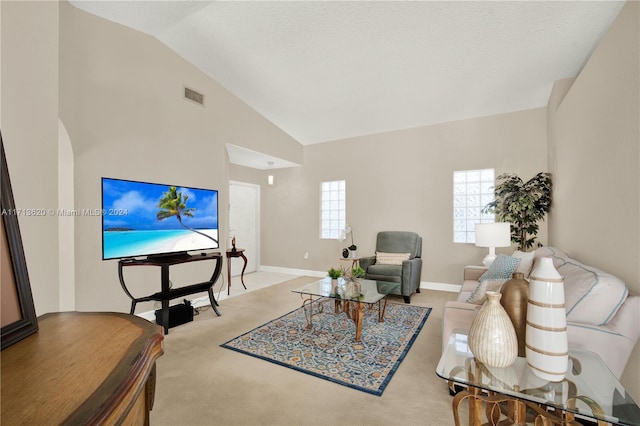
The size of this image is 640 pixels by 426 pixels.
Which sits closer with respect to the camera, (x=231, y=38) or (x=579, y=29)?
(x=579, y=29)

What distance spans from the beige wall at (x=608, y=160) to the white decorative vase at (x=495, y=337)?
951mm

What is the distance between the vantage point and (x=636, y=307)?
1.56 m

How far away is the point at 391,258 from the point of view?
474 cm

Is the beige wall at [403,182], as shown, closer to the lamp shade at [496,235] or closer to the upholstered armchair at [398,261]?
the upholstered armchair at [398,261]

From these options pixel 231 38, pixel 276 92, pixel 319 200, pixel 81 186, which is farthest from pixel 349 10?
pixel 319 200

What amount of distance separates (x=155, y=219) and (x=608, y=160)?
13.8 feet

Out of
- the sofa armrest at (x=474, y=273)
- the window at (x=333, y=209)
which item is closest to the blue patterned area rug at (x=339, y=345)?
the sofa armrest at (x=474, y=273)

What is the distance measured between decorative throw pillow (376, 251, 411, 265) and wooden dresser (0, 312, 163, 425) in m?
4.23

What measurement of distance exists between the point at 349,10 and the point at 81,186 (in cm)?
310

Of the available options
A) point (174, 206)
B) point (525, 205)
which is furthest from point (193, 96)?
point (525, 205)

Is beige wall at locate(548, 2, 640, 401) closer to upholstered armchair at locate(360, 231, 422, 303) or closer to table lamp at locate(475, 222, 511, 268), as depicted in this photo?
table lamp at locate(475, 222, 511, 268)

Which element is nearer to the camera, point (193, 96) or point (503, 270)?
point (503, 270)

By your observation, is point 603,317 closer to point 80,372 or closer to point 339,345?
Result: point 339,345

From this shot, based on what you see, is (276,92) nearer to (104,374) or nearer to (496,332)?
(496,332)
